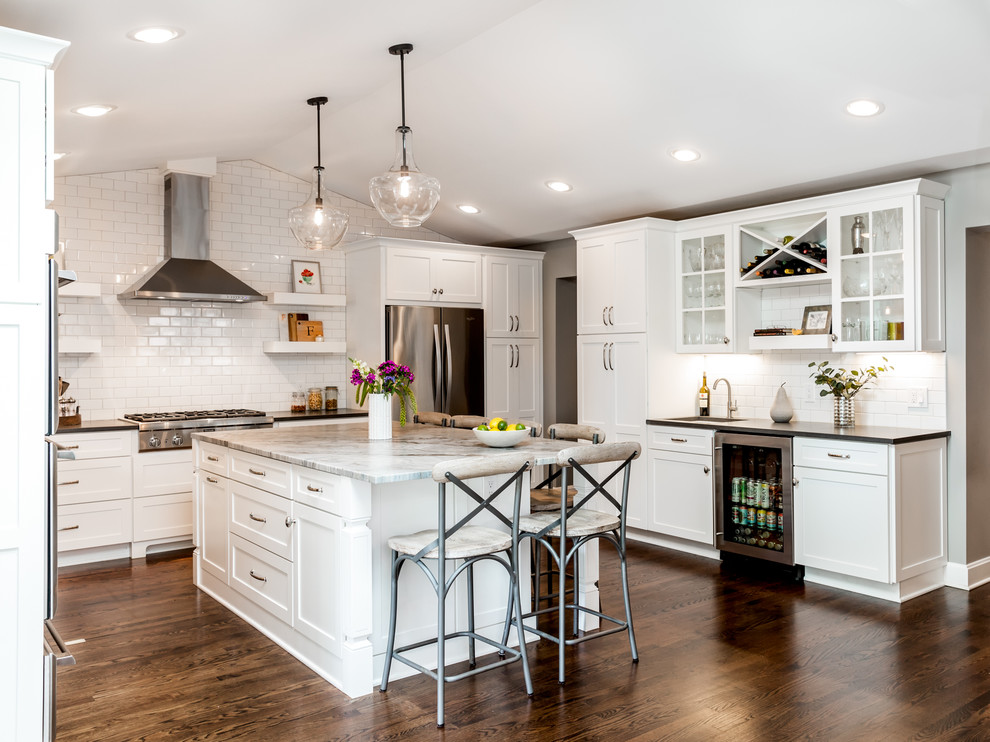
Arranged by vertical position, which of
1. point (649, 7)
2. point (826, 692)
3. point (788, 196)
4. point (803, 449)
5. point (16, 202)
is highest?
point (649, 7)

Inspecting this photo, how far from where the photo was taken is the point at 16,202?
2301 mm

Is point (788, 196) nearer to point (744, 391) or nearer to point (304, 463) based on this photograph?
point (744, 391)

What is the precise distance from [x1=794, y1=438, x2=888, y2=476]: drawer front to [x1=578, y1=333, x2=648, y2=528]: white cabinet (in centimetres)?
120

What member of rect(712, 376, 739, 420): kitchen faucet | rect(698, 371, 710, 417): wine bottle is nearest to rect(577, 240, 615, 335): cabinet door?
rect(698, 371, 710, 417): wine bottle

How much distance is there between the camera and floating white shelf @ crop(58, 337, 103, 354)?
18.3 ft

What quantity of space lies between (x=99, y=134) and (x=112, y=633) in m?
2.71

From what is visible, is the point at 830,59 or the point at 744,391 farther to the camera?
the point at 744,391

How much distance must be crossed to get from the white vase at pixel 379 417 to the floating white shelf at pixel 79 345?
249cm

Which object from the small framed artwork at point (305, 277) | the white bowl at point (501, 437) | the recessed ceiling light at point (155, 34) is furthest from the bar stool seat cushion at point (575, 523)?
the small framed artwork at point (305, 277)

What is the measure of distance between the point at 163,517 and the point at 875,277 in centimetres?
487

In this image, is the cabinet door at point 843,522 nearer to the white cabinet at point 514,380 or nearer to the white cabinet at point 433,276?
the white cabinet at point 514,380

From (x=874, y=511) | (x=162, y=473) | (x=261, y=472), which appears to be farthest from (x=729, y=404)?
(x=162, y=473)

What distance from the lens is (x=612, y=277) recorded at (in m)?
6.21

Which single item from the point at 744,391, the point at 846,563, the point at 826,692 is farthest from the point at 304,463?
the point at 744,391
